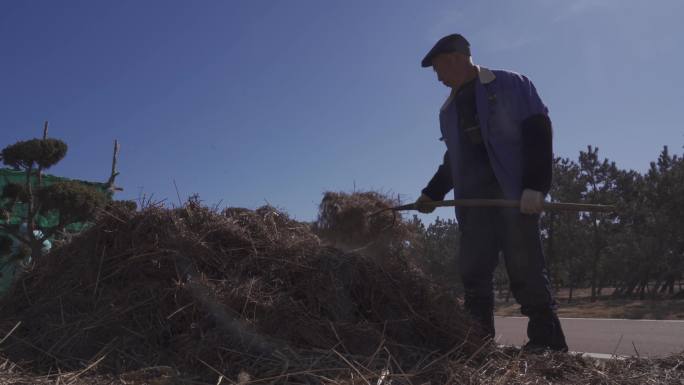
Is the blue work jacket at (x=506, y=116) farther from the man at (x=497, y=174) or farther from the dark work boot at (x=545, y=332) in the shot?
the dark work boot at (x=545, y=332)

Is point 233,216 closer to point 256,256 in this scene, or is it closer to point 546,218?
point 256,256

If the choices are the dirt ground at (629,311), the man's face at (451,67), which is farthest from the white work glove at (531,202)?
the dirt ground at (629,311)

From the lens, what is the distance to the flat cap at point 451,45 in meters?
3.01

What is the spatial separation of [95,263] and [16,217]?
34.2ft

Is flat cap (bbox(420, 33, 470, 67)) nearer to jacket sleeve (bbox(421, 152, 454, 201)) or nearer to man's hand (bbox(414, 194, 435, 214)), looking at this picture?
jacket sleeve (bbox(421, 152, 454, 201))

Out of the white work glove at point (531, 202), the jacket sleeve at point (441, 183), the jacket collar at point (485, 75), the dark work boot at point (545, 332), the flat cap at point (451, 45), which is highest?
the flat cap at point (451, 45)

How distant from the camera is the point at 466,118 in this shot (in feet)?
10.1

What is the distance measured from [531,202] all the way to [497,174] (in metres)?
0.32

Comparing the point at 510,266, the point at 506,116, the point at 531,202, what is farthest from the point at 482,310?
the point at 506,116

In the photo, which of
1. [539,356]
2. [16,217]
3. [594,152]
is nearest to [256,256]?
[539,356]

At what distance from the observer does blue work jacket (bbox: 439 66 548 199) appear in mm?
2848

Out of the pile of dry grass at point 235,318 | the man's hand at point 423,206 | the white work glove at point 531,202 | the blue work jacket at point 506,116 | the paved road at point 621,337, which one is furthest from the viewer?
the paved road at point 621,337

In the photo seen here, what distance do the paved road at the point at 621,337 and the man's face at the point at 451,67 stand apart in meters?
1.56

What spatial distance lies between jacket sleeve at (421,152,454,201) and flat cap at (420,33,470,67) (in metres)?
0.73
